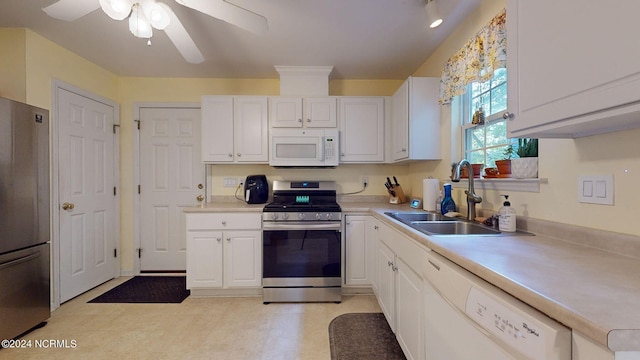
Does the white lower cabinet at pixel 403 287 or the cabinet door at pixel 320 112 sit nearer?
the white lower cabinet at pixel 403 287

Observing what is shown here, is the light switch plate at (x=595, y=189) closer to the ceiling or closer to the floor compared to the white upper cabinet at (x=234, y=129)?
closer to the floor

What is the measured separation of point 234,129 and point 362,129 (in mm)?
1362

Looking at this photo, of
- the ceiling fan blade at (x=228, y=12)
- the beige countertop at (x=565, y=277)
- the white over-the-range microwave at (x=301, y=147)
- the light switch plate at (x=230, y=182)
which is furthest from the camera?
the light switch plate at (x=230, y=182)

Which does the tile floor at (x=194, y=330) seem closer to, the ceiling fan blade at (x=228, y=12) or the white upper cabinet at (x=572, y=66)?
the white upper cabinet at (x=572, y=66)

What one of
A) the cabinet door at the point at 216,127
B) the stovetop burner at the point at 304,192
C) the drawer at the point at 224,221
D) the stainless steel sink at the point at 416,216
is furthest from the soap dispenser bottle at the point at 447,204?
the cabinet door at the point at 216,127

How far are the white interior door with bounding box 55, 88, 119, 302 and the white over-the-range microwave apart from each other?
1.85 meters

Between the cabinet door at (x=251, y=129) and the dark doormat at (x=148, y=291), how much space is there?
1.49 m

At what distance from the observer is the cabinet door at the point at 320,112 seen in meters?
2.79

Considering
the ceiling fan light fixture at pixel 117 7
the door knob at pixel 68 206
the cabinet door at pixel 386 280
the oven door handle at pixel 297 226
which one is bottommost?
the cabinet door at pixel 386 280

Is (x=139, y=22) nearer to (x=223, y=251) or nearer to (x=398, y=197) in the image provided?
(x=223, y=251)

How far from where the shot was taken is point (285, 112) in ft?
9.11

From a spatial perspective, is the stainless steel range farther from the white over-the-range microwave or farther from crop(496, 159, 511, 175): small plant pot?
crop(496, 159, 511, 175): small plant pot

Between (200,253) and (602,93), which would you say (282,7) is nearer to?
(602,93)

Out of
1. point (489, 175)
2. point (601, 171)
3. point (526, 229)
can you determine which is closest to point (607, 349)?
point (601, 171)
